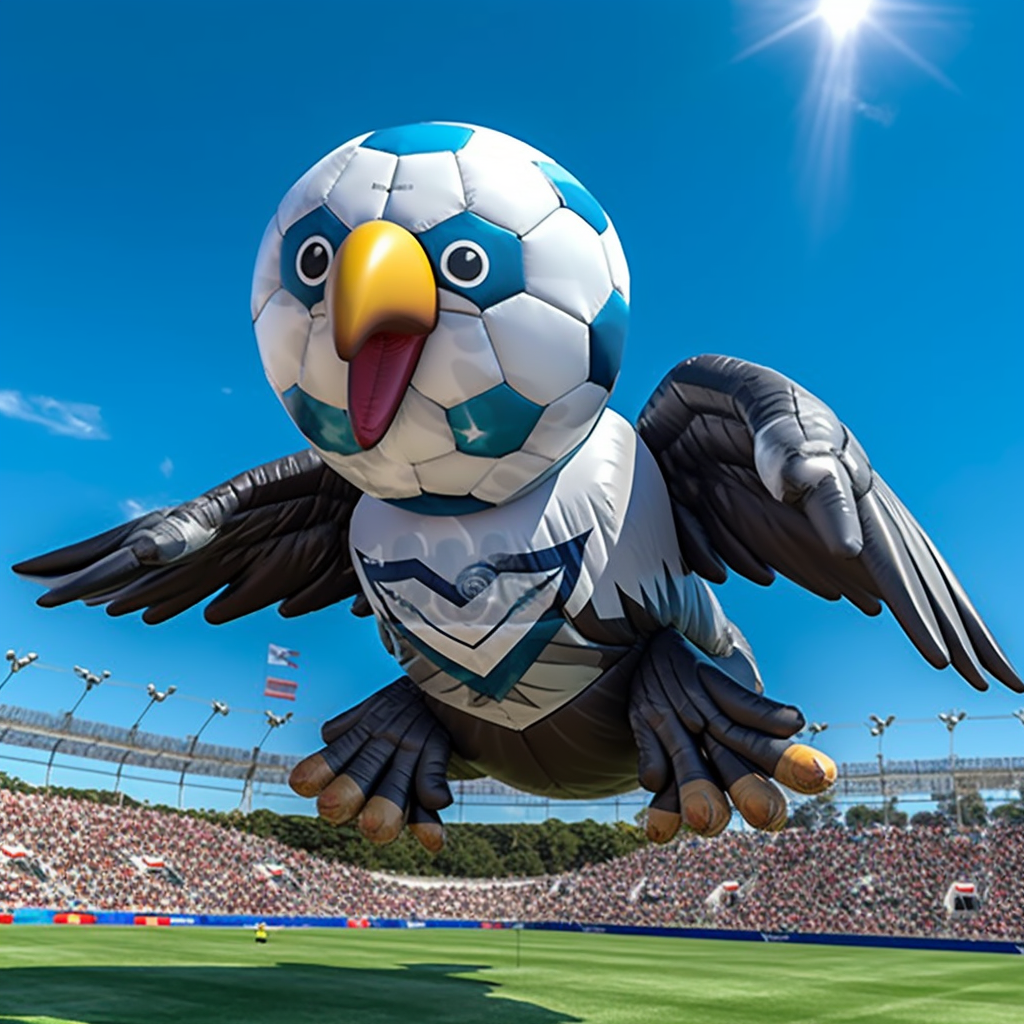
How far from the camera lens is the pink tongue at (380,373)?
158 inches

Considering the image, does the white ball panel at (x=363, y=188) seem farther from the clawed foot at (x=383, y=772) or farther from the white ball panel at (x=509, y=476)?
the clawed foot at (x=383, y=772)

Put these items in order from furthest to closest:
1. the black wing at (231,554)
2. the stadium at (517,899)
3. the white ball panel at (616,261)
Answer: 1. the stadium at (517,899)
2. the black wing at (231,554)
3. the white ball panel at (616,261)

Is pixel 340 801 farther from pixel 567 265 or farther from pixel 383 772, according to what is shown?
pixel 567 265

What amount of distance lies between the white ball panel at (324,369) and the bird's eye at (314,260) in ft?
0.53

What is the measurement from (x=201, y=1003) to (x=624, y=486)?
5.09 m

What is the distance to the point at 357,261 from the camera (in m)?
3.80

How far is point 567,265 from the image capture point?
4.21 meters

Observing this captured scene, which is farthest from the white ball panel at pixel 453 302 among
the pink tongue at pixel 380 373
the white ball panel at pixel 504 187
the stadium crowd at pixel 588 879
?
the stadium crowd at pixel 588 879

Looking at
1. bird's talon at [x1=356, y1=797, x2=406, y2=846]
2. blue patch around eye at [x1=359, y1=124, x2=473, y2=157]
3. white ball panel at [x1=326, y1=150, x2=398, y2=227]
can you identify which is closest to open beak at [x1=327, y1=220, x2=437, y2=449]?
white ball panel at [x1=326, y1=150, x2=398, y2=227]


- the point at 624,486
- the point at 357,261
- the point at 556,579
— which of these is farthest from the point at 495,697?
the point at 357,261

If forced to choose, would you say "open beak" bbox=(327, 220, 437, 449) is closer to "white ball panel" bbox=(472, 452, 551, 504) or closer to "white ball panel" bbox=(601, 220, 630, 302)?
"white ball panel" bbox=(472, 452, 551, 504)

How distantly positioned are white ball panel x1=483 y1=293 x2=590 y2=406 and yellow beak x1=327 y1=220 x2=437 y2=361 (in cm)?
29

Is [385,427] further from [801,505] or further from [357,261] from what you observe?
[801,505]

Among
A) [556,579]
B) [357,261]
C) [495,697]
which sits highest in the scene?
[357,261]
